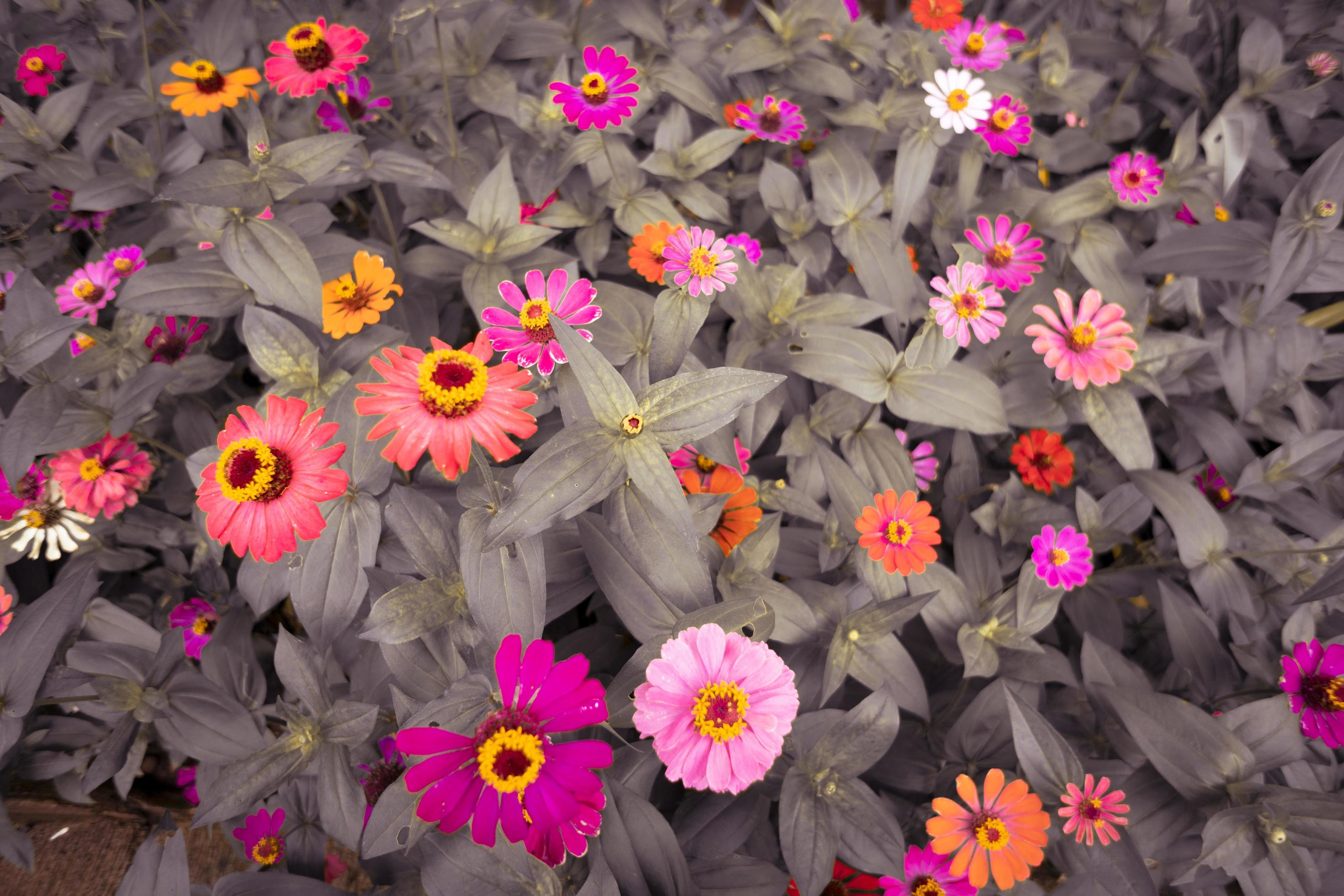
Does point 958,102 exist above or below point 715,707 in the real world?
above

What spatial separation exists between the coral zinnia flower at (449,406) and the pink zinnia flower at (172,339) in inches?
49.5

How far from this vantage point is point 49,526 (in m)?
1.72

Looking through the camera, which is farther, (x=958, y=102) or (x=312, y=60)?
(x=958, y=102)

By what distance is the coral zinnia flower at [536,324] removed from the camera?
106 centimetres

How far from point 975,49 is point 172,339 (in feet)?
8.04

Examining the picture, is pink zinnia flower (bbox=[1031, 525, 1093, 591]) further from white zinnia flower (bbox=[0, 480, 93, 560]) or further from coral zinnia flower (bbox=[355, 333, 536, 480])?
white zinnia flower (bbox=[0, 480, 93, 560])

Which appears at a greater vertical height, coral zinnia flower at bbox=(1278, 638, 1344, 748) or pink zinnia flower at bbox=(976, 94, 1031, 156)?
pink zinnia flower at bbox=(976, 94, 1031, 156)

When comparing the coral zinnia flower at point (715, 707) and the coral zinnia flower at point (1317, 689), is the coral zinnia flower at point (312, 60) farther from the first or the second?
the coral zinnia flower at point (1317, 689)

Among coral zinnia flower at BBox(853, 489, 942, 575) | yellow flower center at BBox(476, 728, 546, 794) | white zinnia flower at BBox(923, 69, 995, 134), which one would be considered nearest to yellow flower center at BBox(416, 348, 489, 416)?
yellow flower center at BBox(476, 728, 546, 794)

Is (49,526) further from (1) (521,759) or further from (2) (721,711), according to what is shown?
(2) (721,711)

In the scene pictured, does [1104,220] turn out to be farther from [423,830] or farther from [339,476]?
[423,830]

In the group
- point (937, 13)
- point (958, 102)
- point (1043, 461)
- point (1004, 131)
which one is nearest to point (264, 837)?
point (1043, 461)

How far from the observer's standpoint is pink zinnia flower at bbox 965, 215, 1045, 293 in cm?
175

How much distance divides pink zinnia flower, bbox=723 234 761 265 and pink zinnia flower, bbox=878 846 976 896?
1430 millimetres
